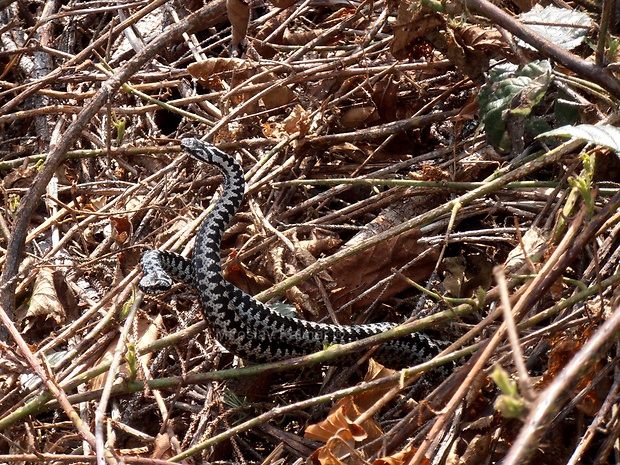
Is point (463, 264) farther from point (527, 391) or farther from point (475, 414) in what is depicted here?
point (527, 391)

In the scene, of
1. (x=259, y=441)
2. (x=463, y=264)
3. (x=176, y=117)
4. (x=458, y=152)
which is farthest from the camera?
(x=176, y=117)

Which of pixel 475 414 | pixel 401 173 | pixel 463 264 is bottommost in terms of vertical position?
pixel 475 414

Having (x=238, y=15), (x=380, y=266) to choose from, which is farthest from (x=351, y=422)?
(x=238, y=15)

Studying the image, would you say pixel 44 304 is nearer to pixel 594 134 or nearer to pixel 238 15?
pixel 238 15

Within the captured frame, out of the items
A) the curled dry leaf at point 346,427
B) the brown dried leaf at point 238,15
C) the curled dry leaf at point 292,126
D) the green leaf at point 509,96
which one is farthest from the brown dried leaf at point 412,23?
the curled dry leaf at point 346,427

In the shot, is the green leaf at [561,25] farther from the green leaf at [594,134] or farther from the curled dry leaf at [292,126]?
the curled dry leaf at [292,126]

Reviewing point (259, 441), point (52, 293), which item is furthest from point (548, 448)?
point (52, 293)

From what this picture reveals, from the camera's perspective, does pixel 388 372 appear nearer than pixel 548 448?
No
